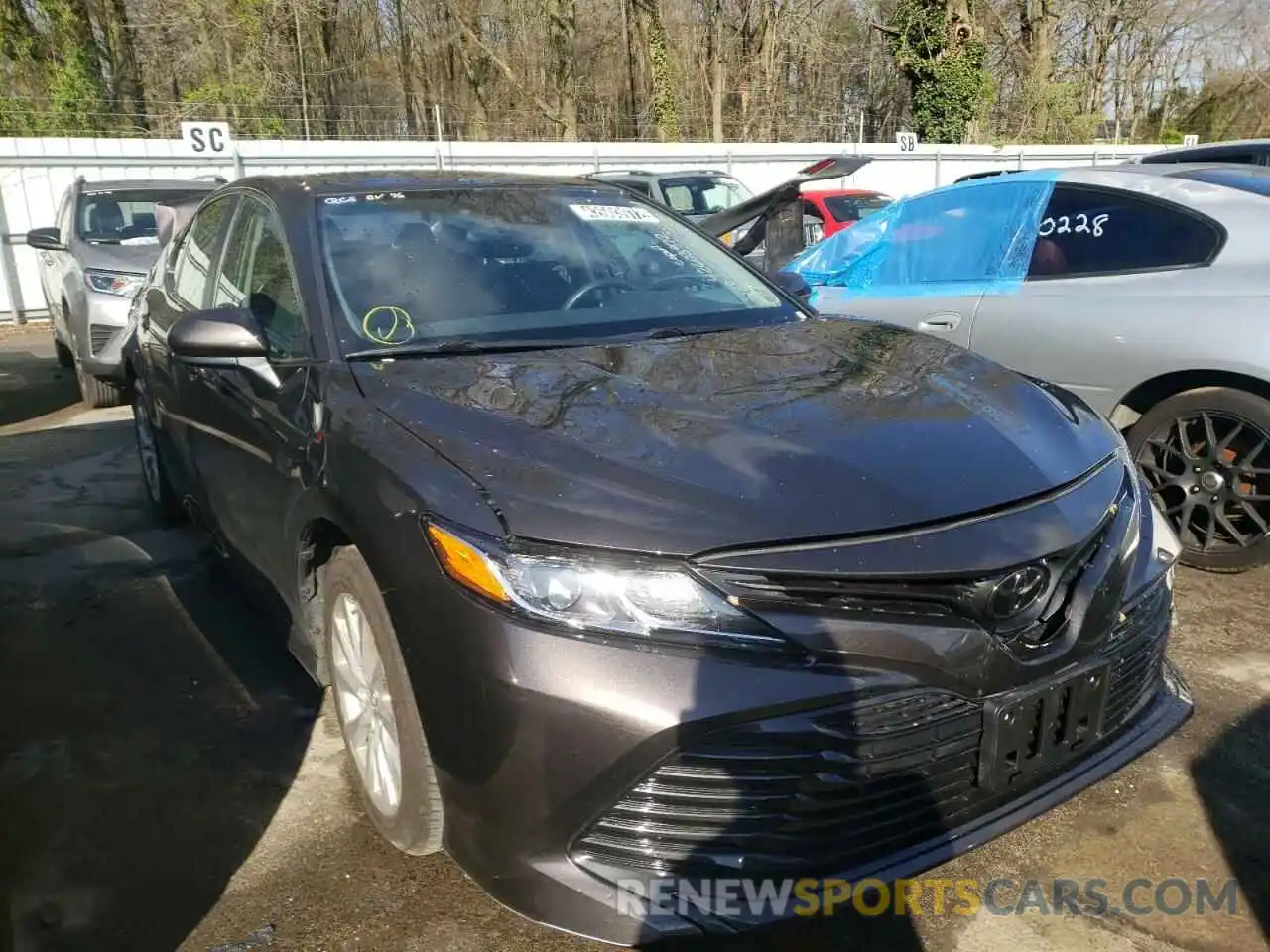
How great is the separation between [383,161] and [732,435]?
13818 millimetres

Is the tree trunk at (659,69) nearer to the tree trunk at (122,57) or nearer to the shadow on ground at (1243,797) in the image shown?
the tree trunk at (122,57)

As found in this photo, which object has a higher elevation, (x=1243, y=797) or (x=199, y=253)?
(x=199, y=253)

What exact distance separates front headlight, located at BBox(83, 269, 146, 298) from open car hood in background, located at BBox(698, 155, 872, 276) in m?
4.43

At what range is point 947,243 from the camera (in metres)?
4.87

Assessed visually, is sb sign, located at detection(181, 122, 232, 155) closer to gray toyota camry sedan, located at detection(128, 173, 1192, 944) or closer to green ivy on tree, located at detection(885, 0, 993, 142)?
gray toyota camry sedan, located at detection(128, 173, 1192, 944)

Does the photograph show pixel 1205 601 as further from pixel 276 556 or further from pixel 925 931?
pixel 276 556

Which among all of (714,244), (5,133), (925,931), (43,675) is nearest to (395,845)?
(925,931)

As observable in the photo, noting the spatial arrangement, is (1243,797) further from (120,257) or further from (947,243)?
(120,257)

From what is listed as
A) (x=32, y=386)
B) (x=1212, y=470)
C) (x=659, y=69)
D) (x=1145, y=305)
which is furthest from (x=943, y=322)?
(x=659, y=69)

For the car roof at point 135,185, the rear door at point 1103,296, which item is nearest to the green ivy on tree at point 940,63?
the car roof at point 135,185

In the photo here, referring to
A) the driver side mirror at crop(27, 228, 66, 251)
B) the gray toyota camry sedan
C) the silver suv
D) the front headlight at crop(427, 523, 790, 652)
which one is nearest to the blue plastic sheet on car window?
the gray toyota camry sedan

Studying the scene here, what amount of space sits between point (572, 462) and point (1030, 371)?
2.90 metres

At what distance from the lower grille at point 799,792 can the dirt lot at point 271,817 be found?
0.46 m

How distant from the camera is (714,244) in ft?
12.1
